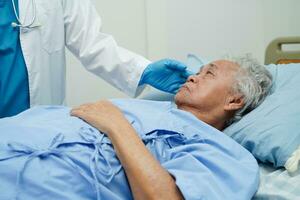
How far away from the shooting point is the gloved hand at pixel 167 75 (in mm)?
1527

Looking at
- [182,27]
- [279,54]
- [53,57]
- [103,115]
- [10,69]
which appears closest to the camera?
[103,115]

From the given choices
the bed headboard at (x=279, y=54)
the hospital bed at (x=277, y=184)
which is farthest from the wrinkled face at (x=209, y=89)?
the bed headboard at (x=279, y=54)

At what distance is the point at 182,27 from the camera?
2.09 m

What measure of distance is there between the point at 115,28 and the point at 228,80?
3.26ft

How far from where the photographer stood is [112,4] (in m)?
2.07

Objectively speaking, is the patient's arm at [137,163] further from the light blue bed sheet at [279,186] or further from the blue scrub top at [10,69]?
the blue scrub top at [10,69]

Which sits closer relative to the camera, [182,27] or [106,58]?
[106,58]

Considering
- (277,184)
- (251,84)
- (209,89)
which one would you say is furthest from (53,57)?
(277,184)

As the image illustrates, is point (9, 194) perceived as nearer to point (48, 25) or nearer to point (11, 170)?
point (11, 170)

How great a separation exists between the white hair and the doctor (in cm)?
28

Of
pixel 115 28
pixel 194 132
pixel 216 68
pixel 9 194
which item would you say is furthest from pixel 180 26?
pixel 9 194

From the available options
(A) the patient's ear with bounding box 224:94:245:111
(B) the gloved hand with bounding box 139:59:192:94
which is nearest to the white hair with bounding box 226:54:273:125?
(A) the patient's ear with bounding box 224:94:245:111

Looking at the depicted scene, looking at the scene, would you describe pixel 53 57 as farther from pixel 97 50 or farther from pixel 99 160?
pixel 99 160

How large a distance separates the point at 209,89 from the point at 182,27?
88 cm
